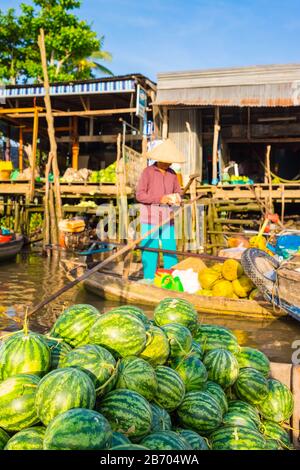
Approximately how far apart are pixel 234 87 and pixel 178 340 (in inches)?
545

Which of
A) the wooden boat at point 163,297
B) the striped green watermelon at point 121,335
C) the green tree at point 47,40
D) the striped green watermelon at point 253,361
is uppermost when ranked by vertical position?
the green tree at point 47,40

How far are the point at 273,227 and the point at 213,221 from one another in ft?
5.62

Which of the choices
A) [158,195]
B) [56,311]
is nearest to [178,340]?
[158,195]

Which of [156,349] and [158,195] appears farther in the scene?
[158,195]

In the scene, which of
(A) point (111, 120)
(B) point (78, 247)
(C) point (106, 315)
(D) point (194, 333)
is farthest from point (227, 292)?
(A) point (111, 120)

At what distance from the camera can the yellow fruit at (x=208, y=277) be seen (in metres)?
7.34

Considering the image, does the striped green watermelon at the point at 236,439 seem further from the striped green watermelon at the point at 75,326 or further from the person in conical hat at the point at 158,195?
the person in conical hat at the point at 158,195

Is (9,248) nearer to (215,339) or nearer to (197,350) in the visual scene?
(215,339)

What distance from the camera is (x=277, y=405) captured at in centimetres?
237

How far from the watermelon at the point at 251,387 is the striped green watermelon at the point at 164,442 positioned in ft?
2.43

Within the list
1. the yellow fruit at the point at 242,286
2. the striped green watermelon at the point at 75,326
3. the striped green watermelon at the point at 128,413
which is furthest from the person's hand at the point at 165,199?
the striped green watermelon at the point at 128,413

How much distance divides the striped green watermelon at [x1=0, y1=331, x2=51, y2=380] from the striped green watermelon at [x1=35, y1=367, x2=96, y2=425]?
20 centimetres

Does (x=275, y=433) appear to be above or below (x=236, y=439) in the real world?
below

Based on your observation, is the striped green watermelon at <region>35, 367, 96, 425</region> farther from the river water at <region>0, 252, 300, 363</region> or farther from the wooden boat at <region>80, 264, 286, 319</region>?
the wooden boat at <region>80, 264, 286, 319</region>
